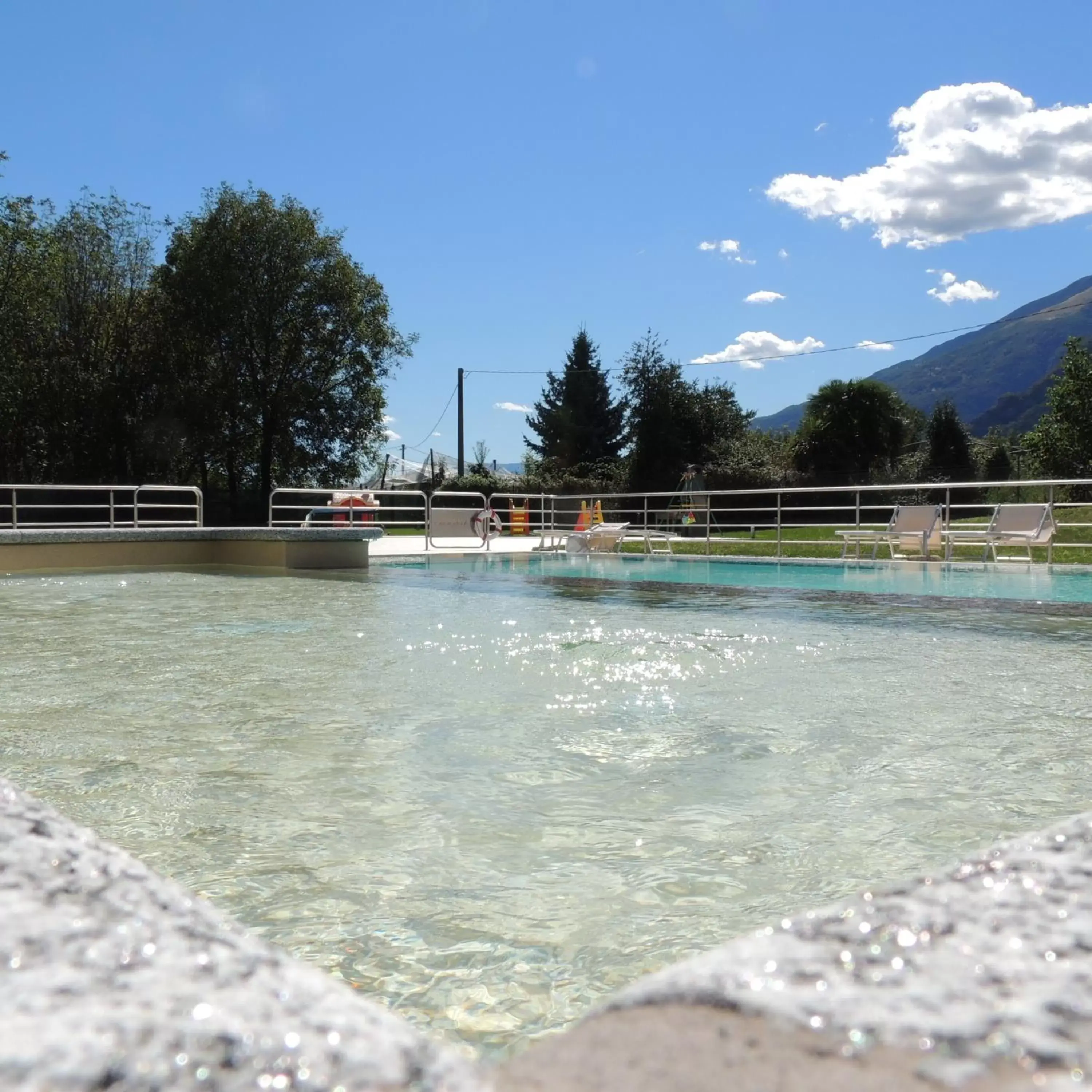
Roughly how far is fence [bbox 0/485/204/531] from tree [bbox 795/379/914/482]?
19.9m

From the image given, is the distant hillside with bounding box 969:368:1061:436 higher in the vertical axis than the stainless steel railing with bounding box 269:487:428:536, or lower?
higher

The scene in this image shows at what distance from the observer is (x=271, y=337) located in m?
24.7

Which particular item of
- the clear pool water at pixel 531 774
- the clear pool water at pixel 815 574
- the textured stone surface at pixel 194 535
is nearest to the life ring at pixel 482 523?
the clear pool water at pixel 815 574

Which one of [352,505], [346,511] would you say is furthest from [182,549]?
[352,505]

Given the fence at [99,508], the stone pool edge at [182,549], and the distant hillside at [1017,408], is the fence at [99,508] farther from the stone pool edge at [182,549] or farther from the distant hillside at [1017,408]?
the distant hillside at [1017,408]

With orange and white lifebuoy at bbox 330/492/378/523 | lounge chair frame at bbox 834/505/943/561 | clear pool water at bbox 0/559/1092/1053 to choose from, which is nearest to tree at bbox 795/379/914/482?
orange and white lifebuoy at bbox 330/492/378/523

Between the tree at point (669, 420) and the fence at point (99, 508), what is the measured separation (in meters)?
14.5

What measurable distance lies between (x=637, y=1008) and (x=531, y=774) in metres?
2.37

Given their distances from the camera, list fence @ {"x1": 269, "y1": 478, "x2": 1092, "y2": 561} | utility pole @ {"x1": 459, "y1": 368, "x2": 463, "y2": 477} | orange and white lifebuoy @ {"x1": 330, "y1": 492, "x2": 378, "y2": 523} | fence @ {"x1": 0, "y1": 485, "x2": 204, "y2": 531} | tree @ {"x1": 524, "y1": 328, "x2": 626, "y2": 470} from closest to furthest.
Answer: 1. fence @ {"x1": 0, "y1": 485, "x2": 204, "y2": 531}
2. fence @ {"x1": 269, "y1": 478, "x2": 1092, "y2": 561}
3. orange and white lifebuoy @ {"x1": 330, "y1": 492, "x2": 378, "y2": 523}
4. utility pole @ {"x1": 459, "y1": 368, "x2": 463, "y2": 477}
5. tree @ {"x1": 524, "y1": 328, "x2": 626, "y2": 470}

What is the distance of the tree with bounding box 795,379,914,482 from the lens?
107 ft

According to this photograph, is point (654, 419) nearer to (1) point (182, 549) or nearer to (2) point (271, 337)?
(2) point (271, 337)

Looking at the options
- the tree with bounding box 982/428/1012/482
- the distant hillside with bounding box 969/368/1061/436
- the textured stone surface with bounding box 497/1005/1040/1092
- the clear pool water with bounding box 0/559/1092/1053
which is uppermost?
the distant hillside with bounding box 969/368/1061/436

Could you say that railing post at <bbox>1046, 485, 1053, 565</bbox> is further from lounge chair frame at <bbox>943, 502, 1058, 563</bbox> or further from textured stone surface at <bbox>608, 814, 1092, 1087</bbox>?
textured stone surface at <bbox>608, 814, 1092, 1087</bbox>

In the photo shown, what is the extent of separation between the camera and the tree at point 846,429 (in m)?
32.8
